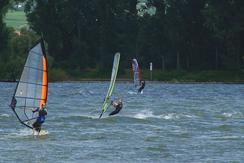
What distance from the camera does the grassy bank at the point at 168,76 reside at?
98562mm

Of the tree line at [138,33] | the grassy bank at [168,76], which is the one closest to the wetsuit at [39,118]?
the tree line at [138,33]

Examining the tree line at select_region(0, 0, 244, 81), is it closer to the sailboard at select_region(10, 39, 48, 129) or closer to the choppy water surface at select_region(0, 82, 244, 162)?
the choppy water surface at select_region(0, 82, 244, 162)

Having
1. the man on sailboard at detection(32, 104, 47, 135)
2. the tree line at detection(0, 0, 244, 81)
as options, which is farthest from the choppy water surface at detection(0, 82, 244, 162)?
the tree line at detection(0, 0, 244, 81)

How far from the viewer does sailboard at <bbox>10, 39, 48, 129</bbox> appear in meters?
33.5

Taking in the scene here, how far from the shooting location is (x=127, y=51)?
106562mm

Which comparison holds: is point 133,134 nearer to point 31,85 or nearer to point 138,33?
point 31,85

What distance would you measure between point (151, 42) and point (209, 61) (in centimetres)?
711

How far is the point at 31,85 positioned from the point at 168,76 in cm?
6602

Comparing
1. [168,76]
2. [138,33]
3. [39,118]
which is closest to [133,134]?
[39,118]

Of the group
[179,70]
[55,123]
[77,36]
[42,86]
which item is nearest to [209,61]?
[179,70]

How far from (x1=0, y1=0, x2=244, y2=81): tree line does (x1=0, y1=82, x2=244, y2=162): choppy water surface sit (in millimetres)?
40675

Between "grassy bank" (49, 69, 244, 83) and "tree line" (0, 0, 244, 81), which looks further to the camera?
"tree line" (0, 0, 244, 81)

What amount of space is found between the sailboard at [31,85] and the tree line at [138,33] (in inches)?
2460

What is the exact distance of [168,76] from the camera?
9931 cm
